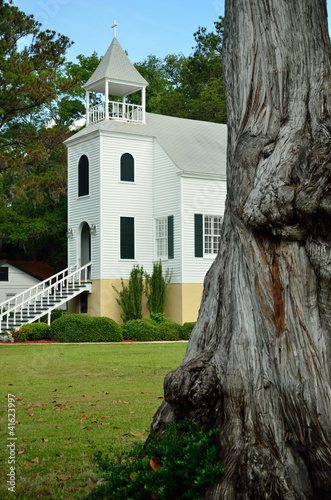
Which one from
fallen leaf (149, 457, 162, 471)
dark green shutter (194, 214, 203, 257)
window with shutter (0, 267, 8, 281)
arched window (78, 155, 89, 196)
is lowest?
fallen leaf (149, 457, 162, 471)

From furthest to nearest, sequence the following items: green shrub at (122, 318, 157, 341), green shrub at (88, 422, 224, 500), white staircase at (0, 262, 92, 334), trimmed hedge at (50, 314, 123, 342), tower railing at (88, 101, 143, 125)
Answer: tower railing at (88, 101, 143, 125) → white staircase at (0, 262, 92, 334) → green shrub at (122, 318, 157, 341) → trimmed hedge at (50, 314, 123, 342) → green shrub at (88, 422, 224, 500)

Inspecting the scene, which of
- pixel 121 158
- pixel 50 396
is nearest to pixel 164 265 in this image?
pixel 121 158

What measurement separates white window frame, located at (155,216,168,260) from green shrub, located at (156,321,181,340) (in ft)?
14.9

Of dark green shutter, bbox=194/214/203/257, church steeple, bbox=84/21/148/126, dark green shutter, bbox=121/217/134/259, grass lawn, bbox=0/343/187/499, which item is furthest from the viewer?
church steeple, bbox=84/21/148/126

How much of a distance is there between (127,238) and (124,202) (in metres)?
1.58

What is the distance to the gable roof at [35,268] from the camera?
1538 inches

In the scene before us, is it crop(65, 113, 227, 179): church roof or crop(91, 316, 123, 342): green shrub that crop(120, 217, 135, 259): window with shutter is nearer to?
crop(65, 113, 227, 179): church roof

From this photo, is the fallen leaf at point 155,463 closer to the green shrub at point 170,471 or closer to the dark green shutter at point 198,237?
the green shrub at point 170,471

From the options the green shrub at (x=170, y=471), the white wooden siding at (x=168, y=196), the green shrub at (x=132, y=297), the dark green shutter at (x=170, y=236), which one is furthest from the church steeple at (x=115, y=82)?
the green shrub at (x=170, y=471)

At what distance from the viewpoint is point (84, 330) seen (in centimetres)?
2303

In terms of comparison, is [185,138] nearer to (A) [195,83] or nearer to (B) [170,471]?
(A) [195,83]

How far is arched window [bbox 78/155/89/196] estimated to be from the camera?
29203mm

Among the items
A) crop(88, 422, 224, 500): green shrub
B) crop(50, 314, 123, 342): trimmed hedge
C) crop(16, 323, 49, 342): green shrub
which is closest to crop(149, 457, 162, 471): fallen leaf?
crop(88, 422, 224, 500): green shrub

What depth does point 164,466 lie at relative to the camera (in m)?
4.53
